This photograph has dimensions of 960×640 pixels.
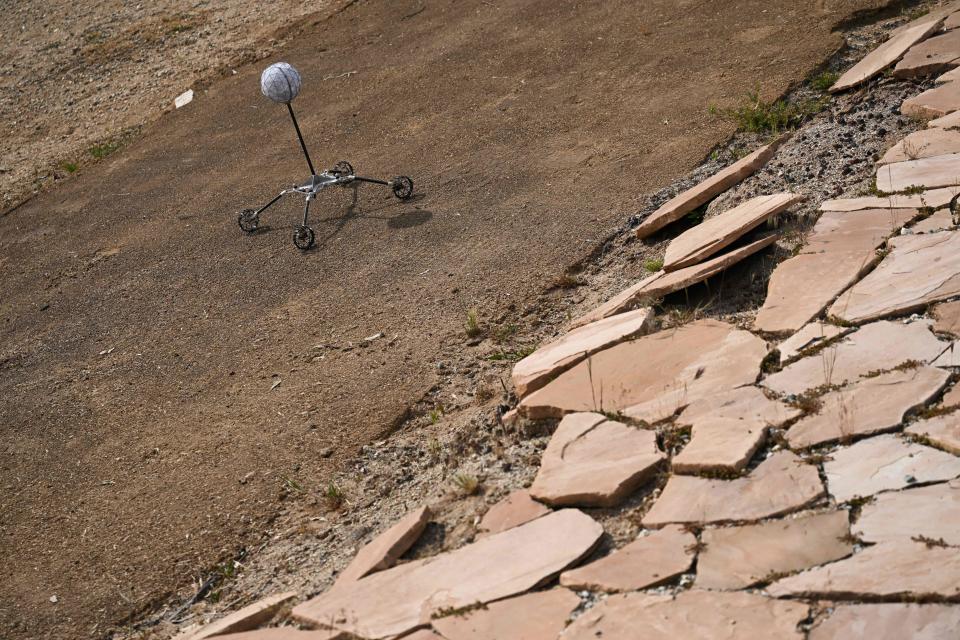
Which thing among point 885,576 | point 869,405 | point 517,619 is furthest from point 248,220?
point 885,576

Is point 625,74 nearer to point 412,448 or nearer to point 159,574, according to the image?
point 412,448

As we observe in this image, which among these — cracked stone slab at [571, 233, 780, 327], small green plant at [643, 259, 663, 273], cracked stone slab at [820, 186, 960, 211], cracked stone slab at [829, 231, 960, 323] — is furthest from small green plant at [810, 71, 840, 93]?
cracked stone slab at [829, 231, 960, 323]

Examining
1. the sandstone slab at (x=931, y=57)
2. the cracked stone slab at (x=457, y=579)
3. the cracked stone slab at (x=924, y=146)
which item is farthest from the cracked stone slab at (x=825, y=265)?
the sandstone slab at (x=931, y=57)

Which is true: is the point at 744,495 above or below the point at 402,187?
below

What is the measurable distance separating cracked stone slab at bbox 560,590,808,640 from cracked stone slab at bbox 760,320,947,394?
1141 mm

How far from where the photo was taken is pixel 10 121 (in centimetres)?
1243

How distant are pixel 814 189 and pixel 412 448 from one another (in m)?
2.72

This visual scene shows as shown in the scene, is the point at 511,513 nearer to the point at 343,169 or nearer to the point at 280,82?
the point at 280,82

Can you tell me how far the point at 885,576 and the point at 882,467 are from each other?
1.79ft

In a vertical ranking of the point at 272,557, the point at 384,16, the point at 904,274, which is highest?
the point at 384,16

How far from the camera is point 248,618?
12.1 feet

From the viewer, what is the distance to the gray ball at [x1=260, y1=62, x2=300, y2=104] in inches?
293

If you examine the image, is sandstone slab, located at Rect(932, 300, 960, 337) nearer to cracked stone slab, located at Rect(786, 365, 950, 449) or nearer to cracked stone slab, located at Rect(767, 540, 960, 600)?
cracked stone slab, located at Rect(786, 365, 950, 449)

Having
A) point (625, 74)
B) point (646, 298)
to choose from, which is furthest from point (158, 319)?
point (625, 74)
